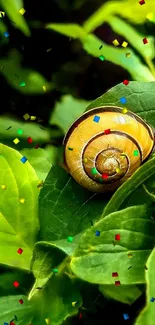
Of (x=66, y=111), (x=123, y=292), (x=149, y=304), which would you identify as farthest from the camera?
(x=66, y=111)

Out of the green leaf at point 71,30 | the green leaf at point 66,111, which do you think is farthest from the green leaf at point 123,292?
the green leaf at point 71,30

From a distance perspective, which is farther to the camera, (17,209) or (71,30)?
(71,30)

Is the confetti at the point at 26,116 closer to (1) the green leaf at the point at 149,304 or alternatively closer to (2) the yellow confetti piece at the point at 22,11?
(2) the yellow confetti piece at the point at 22,11

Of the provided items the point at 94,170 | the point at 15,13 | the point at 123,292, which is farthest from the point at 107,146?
the point at 15,13

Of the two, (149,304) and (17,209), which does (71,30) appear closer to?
(17,209)

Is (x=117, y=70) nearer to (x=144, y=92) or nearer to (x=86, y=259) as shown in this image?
(x=144, y=92)

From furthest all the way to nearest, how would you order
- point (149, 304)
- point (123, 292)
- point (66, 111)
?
1. point (66, 111)
2. point (123, 292)
3. point (149, 304)

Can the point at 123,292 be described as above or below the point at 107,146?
below
